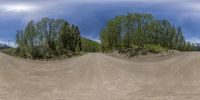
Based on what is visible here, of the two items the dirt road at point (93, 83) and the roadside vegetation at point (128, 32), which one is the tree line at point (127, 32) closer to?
the roadside vegetation at point (128, 32)

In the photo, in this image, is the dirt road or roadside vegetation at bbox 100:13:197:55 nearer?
the dirt road

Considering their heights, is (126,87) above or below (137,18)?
below

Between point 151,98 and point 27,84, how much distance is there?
341 centimetres

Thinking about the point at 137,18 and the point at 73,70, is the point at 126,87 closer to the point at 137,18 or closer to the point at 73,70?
the point at 73,70

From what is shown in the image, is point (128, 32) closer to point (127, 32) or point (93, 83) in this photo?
point (127, 32)

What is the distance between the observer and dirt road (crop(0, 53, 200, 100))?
29.5 ft

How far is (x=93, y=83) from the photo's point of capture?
424 inches

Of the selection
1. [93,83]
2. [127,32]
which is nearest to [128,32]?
[127,32]

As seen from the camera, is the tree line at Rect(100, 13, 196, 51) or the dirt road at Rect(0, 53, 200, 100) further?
the tree line at Rect(100, 13, 196, 51)

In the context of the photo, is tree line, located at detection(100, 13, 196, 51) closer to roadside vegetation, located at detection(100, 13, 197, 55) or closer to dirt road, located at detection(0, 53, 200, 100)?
roadside vegetation, located at detection(100, 13, 197, 55)

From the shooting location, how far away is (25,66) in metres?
13.1

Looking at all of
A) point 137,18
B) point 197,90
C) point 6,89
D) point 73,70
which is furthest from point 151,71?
point 137,18

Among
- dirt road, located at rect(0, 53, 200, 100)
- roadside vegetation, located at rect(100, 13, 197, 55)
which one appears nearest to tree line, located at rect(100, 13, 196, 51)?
roadside vegetation, located at rect(100, 13, 197, 55)

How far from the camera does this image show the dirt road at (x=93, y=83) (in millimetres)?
8977
